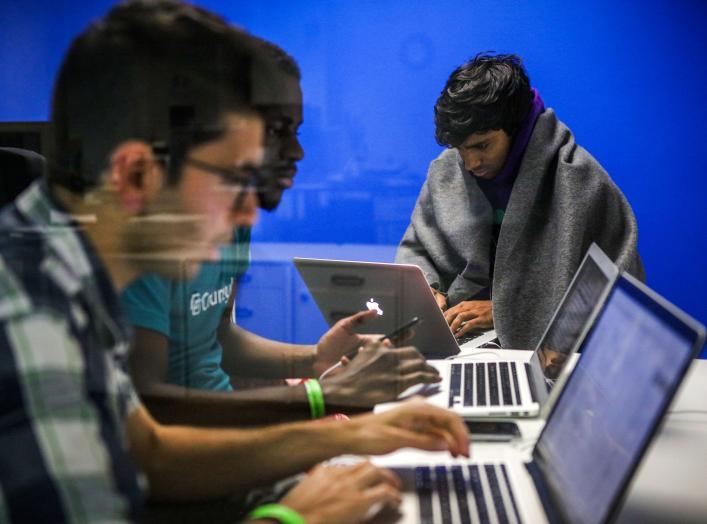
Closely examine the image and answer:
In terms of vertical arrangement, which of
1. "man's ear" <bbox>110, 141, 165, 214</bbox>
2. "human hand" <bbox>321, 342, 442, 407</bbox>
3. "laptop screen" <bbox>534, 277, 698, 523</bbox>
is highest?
"man's ear" <bbox>110, 141, 165, 214</bbox>

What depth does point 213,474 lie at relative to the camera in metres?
0.74

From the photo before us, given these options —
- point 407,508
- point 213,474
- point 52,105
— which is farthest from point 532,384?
point 52,105

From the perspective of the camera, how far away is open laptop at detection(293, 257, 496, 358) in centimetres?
101

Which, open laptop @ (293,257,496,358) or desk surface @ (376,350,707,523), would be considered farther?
open laptop @ (293,257,496,358)

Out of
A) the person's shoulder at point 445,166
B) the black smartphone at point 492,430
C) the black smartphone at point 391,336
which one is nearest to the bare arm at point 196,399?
the black smartphone at point 391,336

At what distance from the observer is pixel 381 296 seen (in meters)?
1.09

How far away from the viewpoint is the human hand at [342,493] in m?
0.69

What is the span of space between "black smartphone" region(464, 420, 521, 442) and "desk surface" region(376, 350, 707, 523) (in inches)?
0.5

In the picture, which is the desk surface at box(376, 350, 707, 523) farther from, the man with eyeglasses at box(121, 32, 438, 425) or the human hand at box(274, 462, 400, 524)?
the man with eyeglasses at box(121, 32, 438, 425)

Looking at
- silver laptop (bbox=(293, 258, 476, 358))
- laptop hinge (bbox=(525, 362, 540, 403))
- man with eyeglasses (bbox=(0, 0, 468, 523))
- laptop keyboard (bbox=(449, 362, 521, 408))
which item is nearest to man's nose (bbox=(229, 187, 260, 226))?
man with eyeglasses (bbox=(0, 0, 468, 523))

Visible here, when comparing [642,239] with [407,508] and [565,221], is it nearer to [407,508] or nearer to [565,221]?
[565,221]

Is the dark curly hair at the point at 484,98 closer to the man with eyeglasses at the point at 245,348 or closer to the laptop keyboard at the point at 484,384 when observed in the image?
the laptop keyboard at the point at 484,384

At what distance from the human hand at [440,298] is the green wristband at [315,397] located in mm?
434

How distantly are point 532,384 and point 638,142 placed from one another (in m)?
0.75
